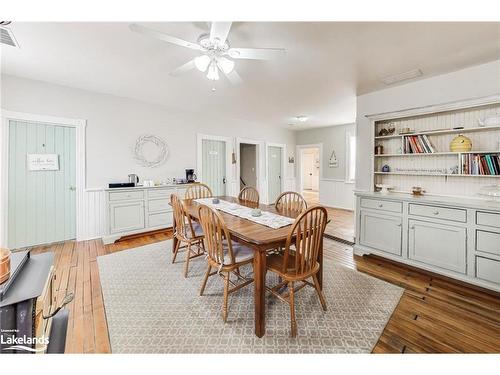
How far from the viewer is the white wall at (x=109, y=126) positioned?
3.20m

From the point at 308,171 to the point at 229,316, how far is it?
974 cm

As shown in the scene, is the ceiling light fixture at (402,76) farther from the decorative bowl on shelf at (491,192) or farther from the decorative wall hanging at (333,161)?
the decorative wall hanging at (333,161)

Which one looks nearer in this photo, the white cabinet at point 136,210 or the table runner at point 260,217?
the table runner at point 260,217

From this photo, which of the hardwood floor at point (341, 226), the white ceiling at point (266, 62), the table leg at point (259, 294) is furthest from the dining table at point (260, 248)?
the hardwood floor at point (341, 226)

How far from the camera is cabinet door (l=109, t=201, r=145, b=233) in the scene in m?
3.62

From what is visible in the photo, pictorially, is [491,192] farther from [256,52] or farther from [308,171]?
[308,171]

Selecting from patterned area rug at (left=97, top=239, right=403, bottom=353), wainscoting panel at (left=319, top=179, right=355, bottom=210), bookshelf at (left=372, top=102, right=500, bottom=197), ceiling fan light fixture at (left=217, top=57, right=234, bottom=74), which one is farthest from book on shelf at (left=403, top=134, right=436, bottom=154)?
wainscoting panel at (left=319, top=179, right=355, bottom=210)

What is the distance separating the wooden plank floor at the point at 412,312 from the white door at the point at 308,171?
8.01 metres

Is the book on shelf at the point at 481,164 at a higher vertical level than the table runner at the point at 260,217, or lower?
higher

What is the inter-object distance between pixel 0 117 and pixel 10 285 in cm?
337

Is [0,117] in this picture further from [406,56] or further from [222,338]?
[406,56]

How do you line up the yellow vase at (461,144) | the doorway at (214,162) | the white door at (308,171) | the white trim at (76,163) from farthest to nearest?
the white door at (308,171) < the doorway at (214,162) < the white trim at (76,163) < the yellow vase at (461,144)

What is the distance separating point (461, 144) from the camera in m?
2.58

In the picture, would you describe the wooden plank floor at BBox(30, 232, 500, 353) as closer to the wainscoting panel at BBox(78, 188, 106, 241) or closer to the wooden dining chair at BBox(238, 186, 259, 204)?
the wainscoting panel at BBox(78, 188, 106, 241)
